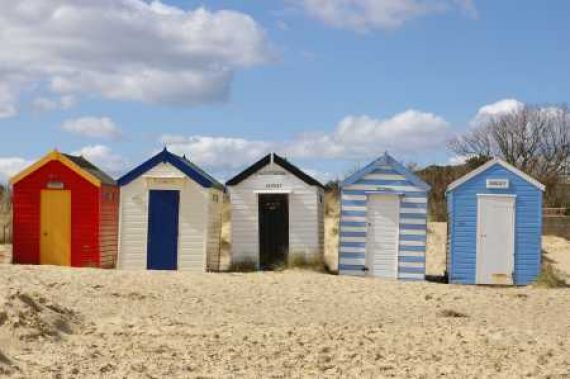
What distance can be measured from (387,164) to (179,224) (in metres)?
4.54

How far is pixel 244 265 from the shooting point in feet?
63.6

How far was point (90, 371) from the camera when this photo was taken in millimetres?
9500

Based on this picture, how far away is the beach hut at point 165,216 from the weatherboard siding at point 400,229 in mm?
2956

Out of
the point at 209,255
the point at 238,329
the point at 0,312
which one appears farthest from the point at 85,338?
the point at 209,255

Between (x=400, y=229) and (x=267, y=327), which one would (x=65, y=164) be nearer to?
(x=400, y=229)

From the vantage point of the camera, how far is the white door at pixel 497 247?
18.7 metres

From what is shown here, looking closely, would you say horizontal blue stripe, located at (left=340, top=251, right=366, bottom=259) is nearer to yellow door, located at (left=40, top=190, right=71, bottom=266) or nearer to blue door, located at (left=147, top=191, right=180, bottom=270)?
blue door, located at (left=147, top=191, right=180, bottom=270)

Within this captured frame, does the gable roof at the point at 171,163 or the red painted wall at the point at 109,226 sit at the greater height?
the gable roof at the point at 171,163

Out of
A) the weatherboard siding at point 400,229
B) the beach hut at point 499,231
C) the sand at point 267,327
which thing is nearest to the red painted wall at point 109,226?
the sand at point 267,327

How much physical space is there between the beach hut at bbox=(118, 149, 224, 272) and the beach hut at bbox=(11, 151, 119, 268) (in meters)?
0.77

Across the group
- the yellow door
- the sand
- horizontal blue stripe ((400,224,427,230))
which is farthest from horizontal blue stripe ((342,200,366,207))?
the yellow door

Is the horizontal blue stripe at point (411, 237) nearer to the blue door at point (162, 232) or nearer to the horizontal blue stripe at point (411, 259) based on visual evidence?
the horizontal blue stripe at point (411, 259)

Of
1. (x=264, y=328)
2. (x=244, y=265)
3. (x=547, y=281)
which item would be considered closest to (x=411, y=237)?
(x=547, y=281)

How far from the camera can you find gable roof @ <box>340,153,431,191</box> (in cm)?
1886
